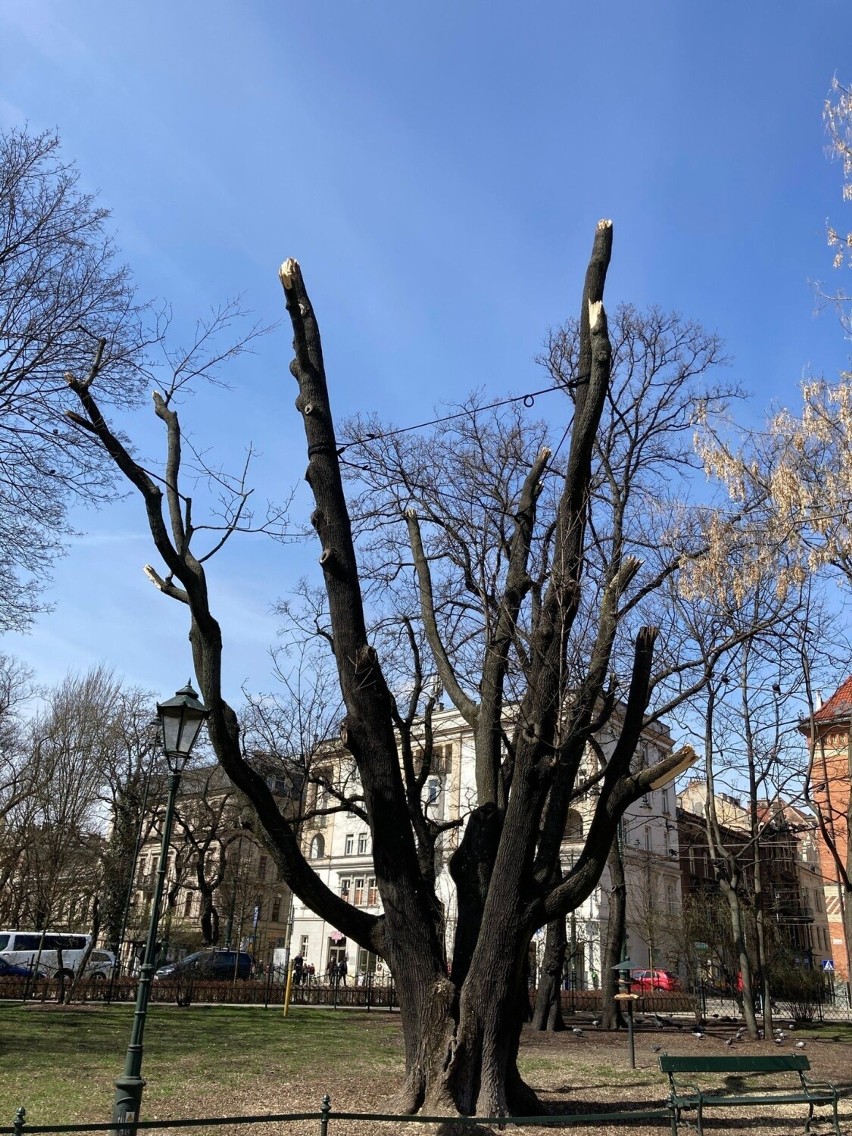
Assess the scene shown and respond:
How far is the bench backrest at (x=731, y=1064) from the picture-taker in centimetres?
900

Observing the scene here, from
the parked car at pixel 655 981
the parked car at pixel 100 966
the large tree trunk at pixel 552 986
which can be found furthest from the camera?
the parked car at pixel 655 981

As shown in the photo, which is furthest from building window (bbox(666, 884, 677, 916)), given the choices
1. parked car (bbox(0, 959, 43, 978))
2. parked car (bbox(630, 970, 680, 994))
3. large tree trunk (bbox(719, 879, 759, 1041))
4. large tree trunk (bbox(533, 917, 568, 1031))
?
parked car (bbox(0, 959, 43, 978))

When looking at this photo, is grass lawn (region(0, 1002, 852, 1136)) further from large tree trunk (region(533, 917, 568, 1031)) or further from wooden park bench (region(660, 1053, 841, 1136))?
large tree trunk (region(533, 917, 568, 1031))

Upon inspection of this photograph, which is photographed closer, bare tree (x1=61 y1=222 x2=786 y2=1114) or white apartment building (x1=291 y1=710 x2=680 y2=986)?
bare tree (x1=61 y1=222 x2=786 y2=1114)

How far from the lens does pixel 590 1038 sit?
62.7ft

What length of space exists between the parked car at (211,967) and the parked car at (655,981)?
1546cm

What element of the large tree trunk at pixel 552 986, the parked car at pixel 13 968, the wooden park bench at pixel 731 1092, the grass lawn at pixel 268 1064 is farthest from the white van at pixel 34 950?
the wooden park bench at pixel 731 1092

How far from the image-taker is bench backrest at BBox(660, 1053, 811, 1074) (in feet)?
29.5

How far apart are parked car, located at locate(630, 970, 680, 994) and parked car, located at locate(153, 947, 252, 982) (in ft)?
50.7

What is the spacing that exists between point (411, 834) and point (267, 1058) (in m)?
6.03

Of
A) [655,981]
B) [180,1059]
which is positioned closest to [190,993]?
[180,1059]

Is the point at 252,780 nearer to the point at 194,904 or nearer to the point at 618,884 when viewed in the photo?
the point at 618,884

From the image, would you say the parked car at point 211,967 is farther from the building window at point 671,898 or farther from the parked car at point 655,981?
the building window at point 671,898

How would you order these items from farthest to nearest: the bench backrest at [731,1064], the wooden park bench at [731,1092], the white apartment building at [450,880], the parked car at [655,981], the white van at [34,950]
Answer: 1. the white apartment building at [450,880]
2. the parked car at [655,981]
3. the white van at [34,950]
4. the bench backrest at [731,1064]
5. the wooden park bench at [731,1092]
